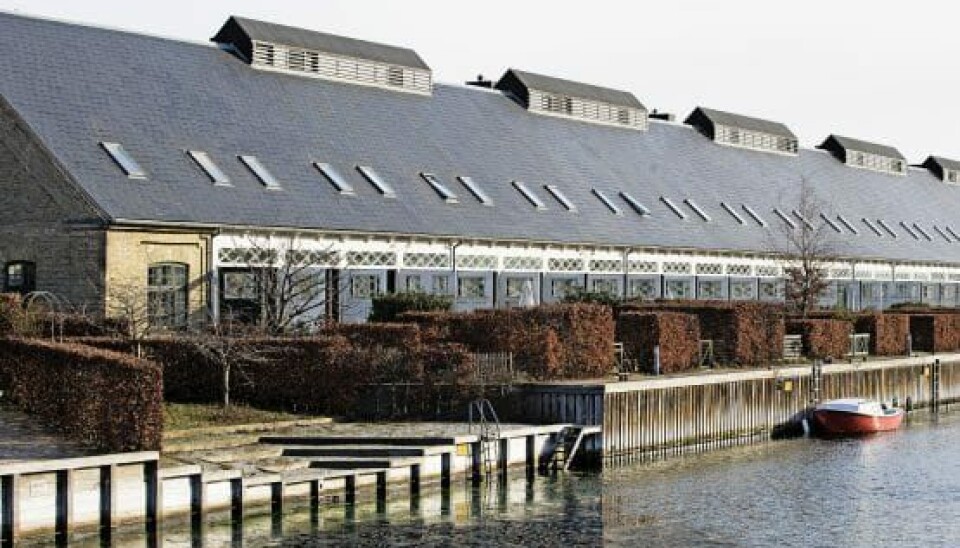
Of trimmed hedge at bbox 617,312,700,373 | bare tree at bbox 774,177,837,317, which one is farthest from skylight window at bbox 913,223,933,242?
trimmed hedge at bbox 617,312,700,373

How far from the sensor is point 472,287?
56844 millimetres

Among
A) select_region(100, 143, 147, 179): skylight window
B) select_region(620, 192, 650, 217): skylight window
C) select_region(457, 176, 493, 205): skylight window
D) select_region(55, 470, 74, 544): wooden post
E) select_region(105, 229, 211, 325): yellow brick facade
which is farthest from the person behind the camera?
select_region(620, 192, 650, 217): skylight window

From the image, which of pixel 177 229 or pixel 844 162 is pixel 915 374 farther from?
pixel 844 162

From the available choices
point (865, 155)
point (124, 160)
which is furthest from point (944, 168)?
point (124, 160)

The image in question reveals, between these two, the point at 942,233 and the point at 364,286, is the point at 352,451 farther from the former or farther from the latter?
the point at 942,233

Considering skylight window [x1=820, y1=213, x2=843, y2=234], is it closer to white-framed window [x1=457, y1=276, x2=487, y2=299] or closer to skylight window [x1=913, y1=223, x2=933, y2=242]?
skylight window [x1=913, y1=223, x2=933, y2=242]

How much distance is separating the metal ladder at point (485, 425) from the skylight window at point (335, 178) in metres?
15.7

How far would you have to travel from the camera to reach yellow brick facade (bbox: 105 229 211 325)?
145 feet

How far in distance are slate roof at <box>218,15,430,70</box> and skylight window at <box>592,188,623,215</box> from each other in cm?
945

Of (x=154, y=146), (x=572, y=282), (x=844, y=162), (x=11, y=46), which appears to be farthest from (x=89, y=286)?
(x=844, y=162)

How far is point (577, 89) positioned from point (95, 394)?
49521 mm

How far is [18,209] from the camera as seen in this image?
1826 inches

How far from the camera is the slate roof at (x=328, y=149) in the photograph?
48.1 metres

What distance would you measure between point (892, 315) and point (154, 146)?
32998mm
